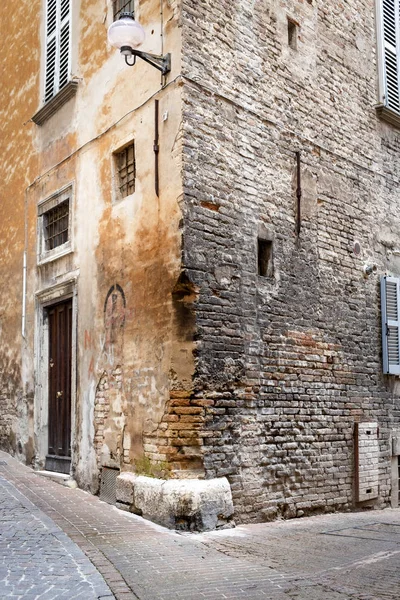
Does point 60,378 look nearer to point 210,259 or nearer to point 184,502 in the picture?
point 210,259

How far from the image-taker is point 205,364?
23.3 feet

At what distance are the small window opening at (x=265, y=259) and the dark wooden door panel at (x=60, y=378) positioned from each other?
265 cm

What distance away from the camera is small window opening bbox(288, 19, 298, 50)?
356 inches

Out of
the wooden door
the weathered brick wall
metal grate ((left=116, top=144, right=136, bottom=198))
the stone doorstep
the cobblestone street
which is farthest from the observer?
the wooden door

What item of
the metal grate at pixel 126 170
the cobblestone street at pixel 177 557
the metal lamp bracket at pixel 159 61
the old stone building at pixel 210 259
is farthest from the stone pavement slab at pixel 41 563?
the metal lamp bracket at pixel 159 61

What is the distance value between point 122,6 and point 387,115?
418 centimetres

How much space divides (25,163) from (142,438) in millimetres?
5290

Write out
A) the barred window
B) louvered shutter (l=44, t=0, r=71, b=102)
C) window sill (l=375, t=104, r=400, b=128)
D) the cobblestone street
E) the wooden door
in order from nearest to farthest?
the cobblestone street, the wooden door, the barred window, louvered shutter (l=44, t=0, r=71, b=102), window sill (l=375, t=104, r=400, b=128)

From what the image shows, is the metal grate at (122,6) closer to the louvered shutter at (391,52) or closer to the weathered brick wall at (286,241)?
the weathered brick wall at (286,241)

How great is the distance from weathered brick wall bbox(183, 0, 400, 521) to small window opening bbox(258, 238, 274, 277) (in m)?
0.08

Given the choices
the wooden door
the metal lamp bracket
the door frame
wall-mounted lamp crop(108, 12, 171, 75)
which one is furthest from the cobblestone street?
the metal lamp bracket

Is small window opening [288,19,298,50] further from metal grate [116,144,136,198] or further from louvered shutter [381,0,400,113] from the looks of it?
metal grate [116,144,136,198]

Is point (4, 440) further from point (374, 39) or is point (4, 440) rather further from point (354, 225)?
point (374, 39)

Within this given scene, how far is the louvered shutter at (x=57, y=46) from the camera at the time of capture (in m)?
9.77
